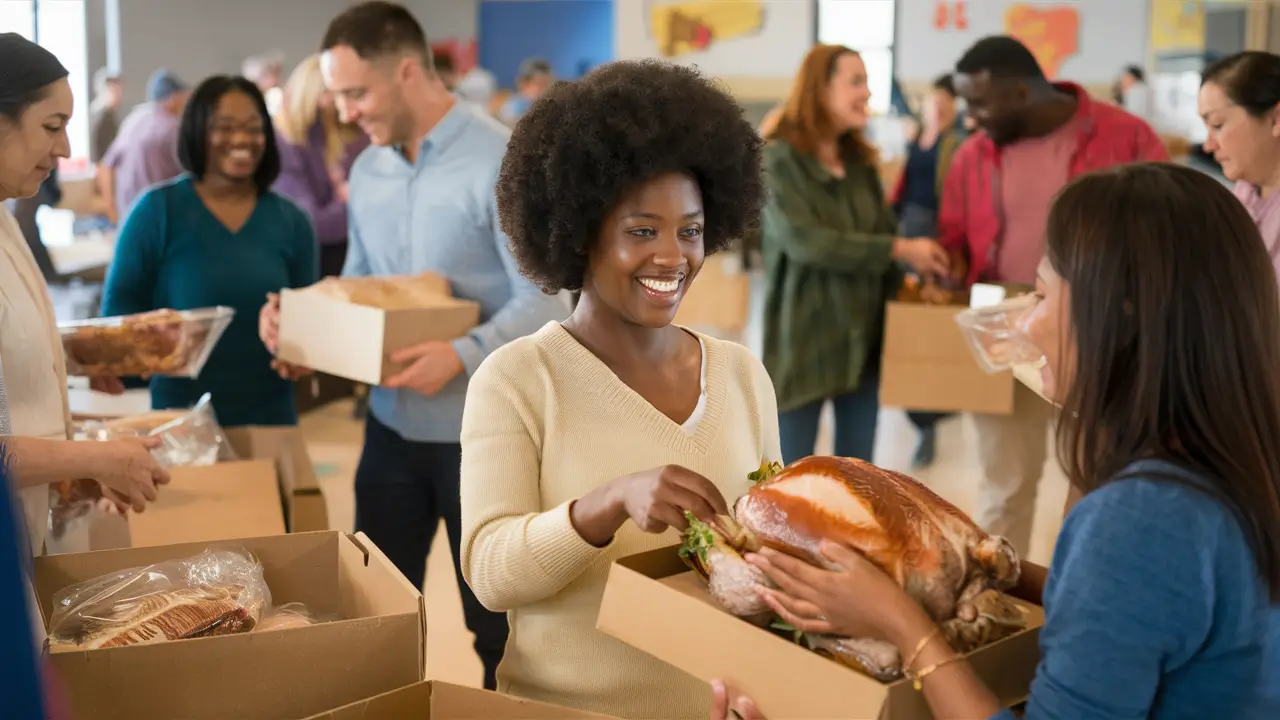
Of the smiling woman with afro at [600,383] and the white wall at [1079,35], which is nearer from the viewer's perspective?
the smiling woman with afro at [600,383]

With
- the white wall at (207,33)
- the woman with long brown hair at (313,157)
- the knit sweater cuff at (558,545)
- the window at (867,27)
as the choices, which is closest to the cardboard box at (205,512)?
the knit sweater cuff at (558,545)

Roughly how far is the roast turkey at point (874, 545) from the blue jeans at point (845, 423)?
89.2 inches

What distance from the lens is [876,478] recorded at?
1.25m

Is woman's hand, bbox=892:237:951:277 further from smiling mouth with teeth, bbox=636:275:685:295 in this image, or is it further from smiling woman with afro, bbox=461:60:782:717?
smiling mouth with teeth, bbox=636:275:685:295

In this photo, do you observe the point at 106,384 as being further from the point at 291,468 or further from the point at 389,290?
the point at 389,290

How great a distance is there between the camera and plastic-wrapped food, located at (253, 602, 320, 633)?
58.1 inches

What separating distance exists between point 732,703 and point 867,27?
10667 millimetres

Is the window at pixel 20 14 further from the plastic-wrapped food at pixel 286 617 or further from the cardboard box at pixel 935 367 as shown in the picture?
the plastic-wrapped food at pixel 286 617

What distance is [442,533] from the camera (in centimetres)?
480

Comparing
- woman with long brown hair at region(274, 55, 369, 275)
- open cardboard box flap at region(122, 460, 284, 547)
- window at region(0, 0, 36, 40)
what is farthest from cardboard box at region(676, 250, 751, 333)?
window at region(0, 0, 36, 40)

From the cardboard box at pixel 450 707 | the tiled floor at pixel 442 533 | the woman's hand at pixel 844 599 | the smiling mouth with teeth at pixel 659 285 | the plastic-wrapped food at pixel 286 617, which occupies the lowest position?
the tiled floor at pixel 442 533

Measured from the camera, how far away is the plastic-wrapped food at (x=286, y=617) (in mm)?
1477

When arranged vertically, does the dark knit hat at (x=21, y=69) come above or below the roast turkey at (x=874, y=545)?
above

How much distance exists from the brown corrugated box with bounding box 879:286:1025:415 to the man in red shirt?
147mm
